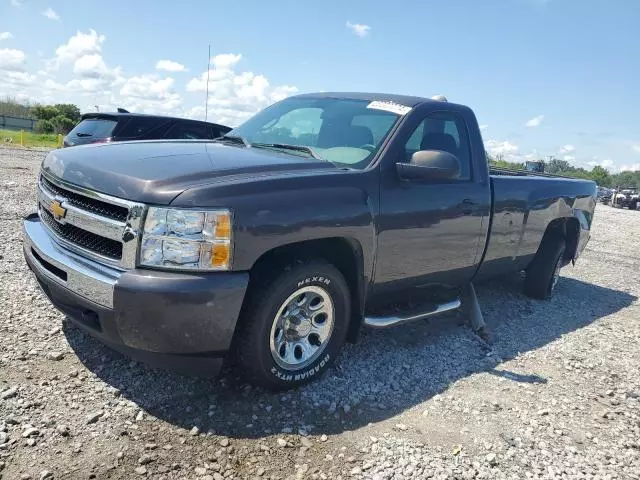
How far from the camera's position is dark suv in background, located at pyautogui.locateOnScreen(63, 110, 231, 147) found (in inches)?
353

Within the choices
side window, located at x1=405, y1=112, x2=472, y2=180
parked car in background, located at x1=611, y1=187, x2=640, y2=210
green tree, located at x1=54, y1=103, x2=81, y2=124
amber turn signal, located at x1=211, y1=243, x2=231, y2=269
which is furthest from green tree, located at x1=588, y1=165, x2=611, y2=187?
amber turn signal, located at x1=211, y1=243, x2=231, y2=269

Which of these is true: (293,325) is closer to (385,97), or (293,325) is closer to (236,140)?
(236,140)

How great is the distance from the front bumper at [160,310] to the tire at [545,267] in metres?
4.33

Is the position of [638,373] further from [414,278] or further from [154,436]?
[154,436]

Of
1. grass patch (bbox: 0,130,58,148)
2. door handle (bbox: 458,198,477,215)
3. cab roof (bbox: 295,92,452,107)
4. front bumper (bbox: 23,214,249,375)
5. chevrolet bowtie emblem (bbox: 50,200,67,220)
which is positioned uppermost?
cab roof (bbox: 295,92,452,107)

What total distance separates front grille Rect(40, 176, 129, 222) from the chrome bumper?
0.28 meters

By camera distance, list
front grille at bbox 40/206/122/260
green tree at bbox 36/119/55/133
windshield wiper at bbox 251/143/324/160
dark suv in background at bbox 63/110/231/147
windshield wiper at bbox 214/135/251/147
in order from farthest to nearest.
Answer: green tree at bbox 36/119/55/133
dark suv in background at bbox 63/110/231/147
windshield wiper at bbox 214/135/251/147
windshield wiper at bbox 251/143/324/160
front grille at bbox 40/206/122/260

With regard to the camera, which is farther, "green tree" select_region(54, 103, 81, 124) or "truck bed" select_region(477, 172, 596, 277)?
"green tree" select_region(54, 103, 81, 124)

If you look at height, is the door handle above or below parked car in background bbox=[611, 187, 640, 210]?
above

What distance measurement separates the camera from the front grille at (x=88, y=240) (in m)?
2.91

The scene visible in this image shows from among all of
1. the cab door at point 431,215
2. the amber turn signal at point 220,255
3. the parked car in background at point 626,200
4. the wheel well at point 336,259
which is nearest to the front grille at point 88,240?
the amber turn signal at point 220,255

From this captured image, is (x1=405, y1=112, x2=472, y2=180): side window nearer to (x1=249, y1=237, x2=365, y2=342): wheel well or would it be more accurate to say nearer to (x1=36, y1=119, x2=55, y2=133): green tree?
(x1=249, y1=237, x2=365, y2=342): wheel well

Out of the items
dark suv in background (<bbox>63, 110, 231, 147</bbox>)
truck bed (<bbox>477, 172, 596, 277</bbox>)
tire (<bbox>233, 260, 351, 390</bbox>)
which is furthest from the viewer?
dark suv in background (<bbox>63, 110, 231, 147</bbox>)

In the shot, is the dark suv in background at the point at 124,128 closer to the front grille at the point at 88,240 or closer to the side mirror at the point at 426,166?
the front grille at the point at 88,240
